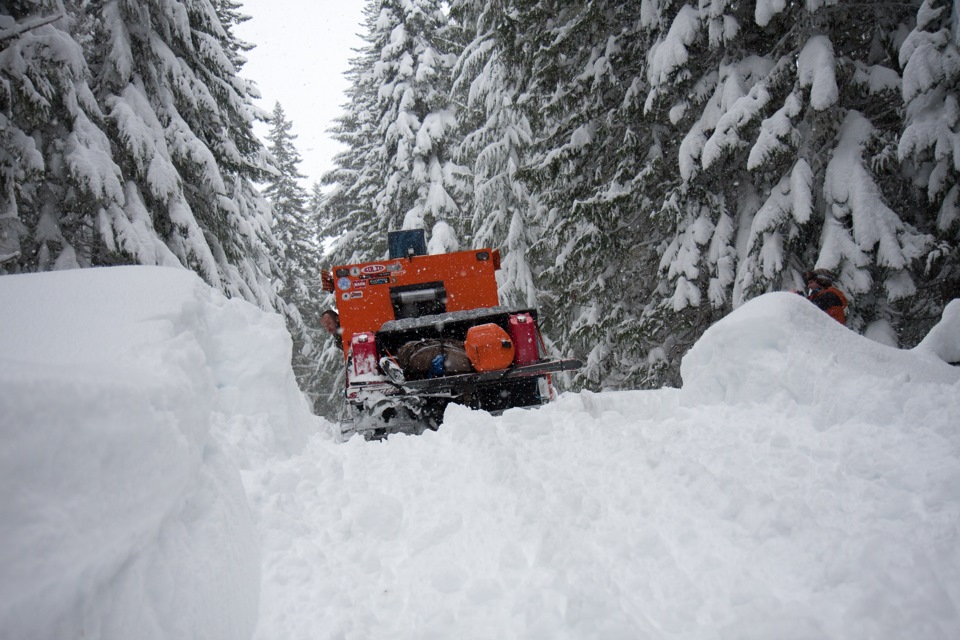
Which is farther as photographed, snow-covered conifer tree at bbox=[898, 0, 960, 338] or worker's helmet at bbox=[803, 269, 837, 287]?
worker's helmet at bbox=[803, 269, 837, 287]

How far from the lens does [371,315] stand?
8367mm

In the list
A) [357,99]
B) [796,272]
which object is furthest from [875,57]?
[357,99]

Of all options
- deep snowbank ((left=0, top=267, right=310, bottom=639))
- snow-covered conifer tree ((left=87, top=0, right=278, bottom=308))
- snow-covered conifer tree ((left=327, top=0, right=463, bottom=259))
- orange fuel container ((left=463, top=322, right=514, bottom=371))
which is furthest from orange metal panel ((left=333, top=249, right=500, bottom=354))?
snow-covered conifer tree ((left=327, top=0, right=463, bottom=259))

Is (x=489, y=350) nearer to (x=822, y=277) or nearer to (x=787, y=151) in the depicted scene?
(x=822, y=277)

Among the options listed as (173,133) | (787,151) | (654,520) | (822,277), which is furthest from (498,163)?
(654,520)

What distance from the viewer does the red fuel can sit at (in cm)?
636

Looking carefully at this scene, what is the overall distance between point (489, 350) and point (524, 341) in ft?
2.94

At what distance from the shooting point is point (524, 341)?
20.9 ft

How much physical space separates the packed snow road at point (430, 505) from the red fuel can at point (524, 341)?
231 centimetres

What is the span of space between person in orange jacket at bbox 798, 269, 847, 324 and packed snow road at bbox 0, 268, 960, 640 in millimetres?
1968

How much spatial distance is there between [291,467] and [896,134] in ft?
26.6

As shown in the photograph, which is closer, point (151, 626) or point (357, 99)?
point (151, 626)

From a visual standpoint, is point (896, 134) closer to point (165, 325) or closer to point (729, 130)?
point (729, 130)

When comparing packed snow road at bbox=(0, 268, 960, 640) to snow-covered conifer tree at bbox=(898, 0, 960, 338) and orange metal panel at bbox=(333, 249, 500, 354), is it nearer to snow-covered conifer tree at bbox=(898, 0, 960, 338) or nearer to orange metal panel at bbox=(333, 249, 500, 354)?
snow-covered conifer tree at bbox=(898, 0, 960, 338)
